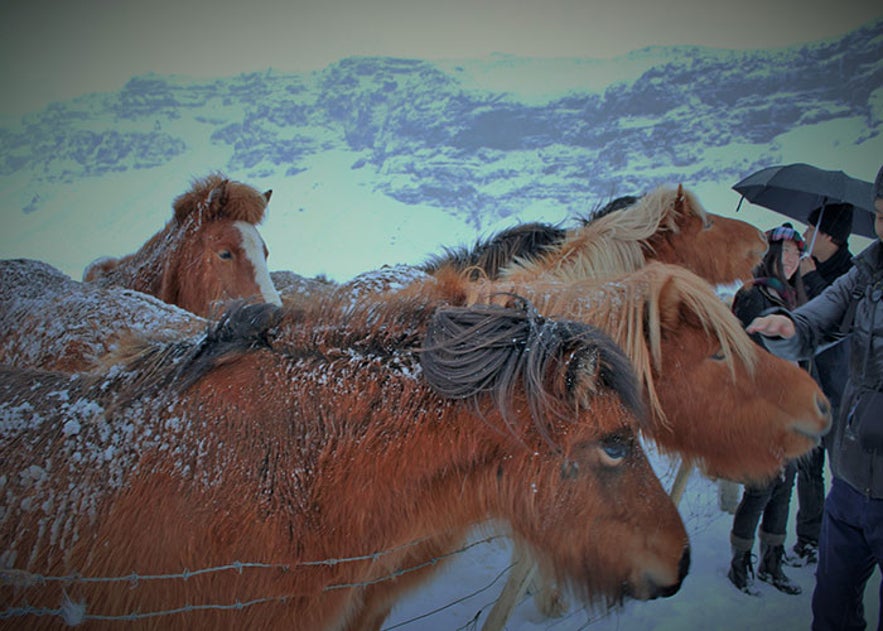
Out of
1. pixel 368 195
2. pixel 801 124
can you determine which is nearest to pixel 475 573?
pixel 368 195

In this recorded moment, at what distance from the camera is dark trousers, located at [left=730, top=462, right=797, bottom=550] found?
3.10 metres

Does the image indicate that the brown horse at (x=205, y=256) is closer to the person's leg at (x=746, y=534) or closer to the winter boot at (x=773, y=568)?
the person's leg at (x=746, y=534)

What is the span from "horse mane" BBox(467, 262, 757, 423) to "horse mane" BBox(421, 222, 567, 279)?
1596 mm

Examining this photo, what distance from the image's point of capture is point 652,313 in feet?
5.58

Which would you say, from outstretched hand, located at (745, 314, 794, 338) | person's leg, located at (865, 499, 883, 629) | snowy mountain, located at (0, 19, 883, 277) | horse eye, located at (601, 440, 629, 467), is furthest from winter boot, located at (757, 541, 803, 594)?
snowy mountain, located at (0, 19, 883, 277)

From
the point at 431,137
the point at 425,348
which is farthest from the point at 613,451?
the point at 431,137

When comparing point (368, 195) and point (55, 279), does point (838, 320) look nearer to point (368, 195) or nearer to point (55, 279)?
point (55, 279)

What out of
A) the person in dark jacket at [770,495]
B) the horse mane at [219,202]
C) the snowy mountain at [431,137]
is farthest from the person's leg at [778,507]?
the snowy mountain at [431,137]

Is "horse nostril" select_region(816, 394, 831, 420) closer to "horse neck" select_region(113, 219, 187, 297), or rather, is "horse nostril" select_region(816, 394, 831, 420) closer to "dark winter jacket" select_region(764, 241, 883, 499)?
"dark winter jacket" select_region(764, 241, 883, 499)

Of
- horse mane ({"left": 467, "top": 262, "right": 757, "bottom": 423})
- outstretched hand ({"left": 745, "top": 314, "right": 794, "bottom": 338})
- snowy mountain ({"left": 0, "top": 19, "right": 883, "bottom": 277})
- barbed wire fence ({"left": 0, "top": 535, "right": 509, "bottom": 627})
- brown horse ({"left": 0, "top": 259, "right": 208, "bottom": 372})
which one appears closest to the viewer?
barbed wire fence ({"left": 0, "top": 535, "right": 509, "bottom": 627})

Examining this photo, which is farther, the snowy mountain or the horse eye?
the snowy mountain

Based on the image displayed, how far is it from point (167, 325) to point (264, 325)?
3.75 ft

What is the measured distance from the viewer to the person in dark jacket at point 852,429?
1.73m

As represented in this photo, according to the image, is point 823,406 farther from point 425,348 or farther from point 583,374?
point 425,348
